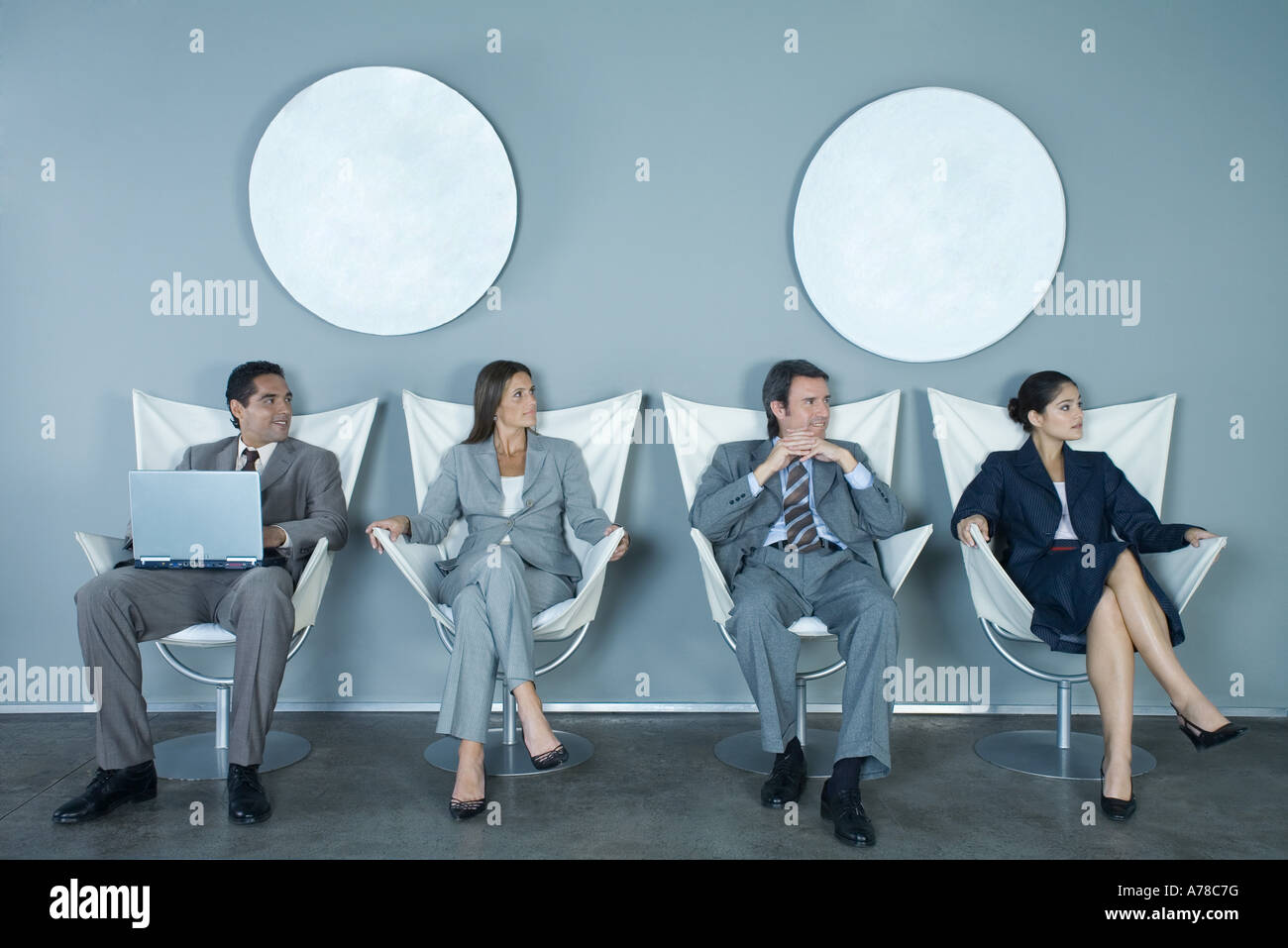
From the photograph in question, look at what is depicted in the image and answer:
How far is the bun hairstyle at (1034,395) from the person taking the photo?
2.89 metres

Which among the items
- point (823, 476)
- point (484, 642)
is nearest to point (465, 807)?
point (484, 642)

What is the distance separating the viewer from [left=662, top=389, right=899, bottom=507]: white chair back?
296 cm

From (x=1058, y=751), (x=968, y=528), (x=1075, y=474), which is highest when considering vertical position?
(x=1075, y=474)

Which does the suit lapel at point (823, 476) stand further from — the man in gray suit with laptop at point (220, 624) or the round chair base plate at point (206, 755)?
the round chair base plate at point (206, 755)

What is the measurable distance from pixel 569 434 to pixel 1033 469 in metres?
1.42

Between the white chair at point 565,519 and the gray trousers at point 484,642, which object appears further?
the white chair at point 565,519

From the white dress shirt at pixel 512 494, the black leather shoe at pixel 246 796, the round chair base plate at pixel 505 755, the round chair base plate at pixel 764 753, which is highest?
the white dress shirt at pixel 512 494

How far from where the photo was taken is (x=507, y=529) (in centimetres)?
286

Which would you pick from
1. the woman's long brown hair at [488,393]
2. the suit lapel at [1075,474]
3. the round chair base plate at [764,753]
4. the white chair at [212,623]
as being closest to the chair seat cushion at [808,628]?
the round chair base plate at [764,753]

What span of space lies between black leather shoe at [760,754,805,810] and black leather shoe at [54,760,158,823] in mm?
1569

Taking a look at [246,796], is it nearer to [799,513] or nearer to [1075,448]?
[799,513]

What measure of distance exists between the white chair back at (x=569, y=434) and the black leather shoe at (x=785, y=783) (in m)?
0.92

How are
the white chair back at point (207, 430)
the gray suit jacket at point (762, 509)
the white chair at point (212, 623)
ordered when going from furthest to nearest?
the white chair back at point (207, 430) → the gray suit jacket at point (762, 509) → the white chair at point (212, 623)

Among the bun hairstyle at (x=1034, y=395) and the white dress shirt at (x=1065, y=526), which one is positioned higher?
the bun hairstyle at (x=1034, y=395)
